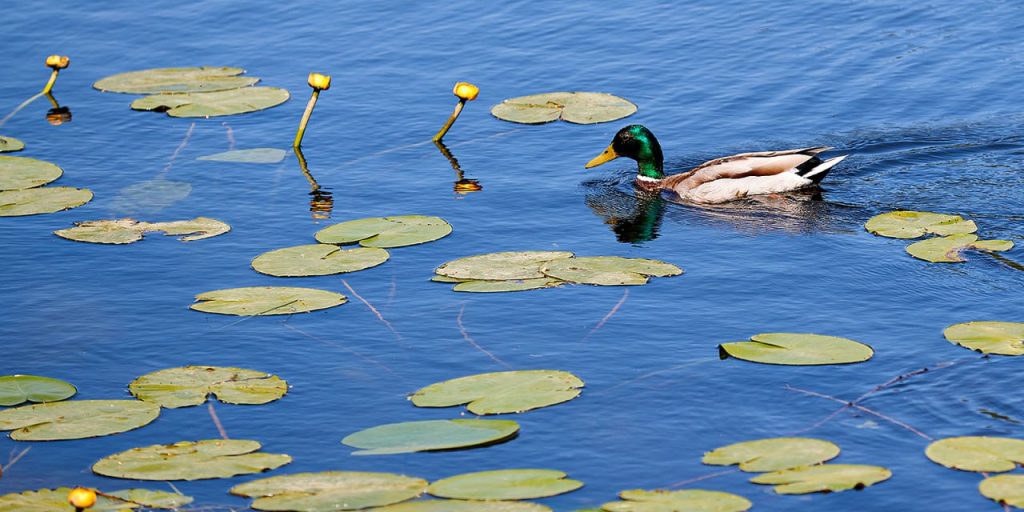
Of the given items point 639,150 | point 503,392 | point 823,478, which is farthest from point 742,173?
point 823,478

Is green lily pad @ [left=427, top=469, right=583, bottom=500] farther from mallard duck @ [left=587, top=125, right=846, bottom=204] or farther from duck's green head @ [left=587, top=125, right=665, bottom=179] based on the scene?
duck's green head @ [left=587, top=125, right=665, bottom=179]

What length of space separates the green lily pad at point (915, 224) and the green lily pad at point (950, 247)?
0.19m

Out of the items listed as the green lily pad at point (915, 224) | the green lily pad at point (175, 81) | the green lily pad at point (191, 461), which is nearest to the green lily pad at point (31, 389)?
the green lily pad at point (191, 461)

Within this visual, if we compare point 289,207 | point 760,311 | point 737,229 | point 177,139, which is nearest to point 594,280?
point 760,311

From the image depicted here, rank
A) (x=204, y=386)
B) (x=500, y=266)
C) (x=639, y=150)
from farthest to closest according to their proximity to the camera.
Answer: (x=639, y=150) < (x=500, y=266) < (x=204, y=386)

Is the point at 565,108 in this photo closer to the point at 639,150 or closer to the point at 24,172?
the point at 639,150

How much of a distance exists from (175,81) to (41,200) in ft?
13.2

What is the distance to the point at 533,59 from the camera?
17953mm

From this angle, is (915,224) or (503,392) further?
(915,224)

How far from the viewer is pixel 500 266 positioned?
11.5 m

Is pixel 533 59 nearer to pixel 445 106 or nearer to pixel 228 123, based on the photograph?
pixel 445 106

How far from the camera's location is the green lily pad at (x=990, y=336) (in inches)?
373

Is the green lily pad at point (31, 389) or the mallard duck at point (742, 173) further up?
the mallard duck at point (742, 173)

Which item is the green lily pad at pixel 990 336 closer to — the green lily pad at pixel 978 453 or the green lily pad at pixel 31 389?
the green lily pad at pixel 978 453
